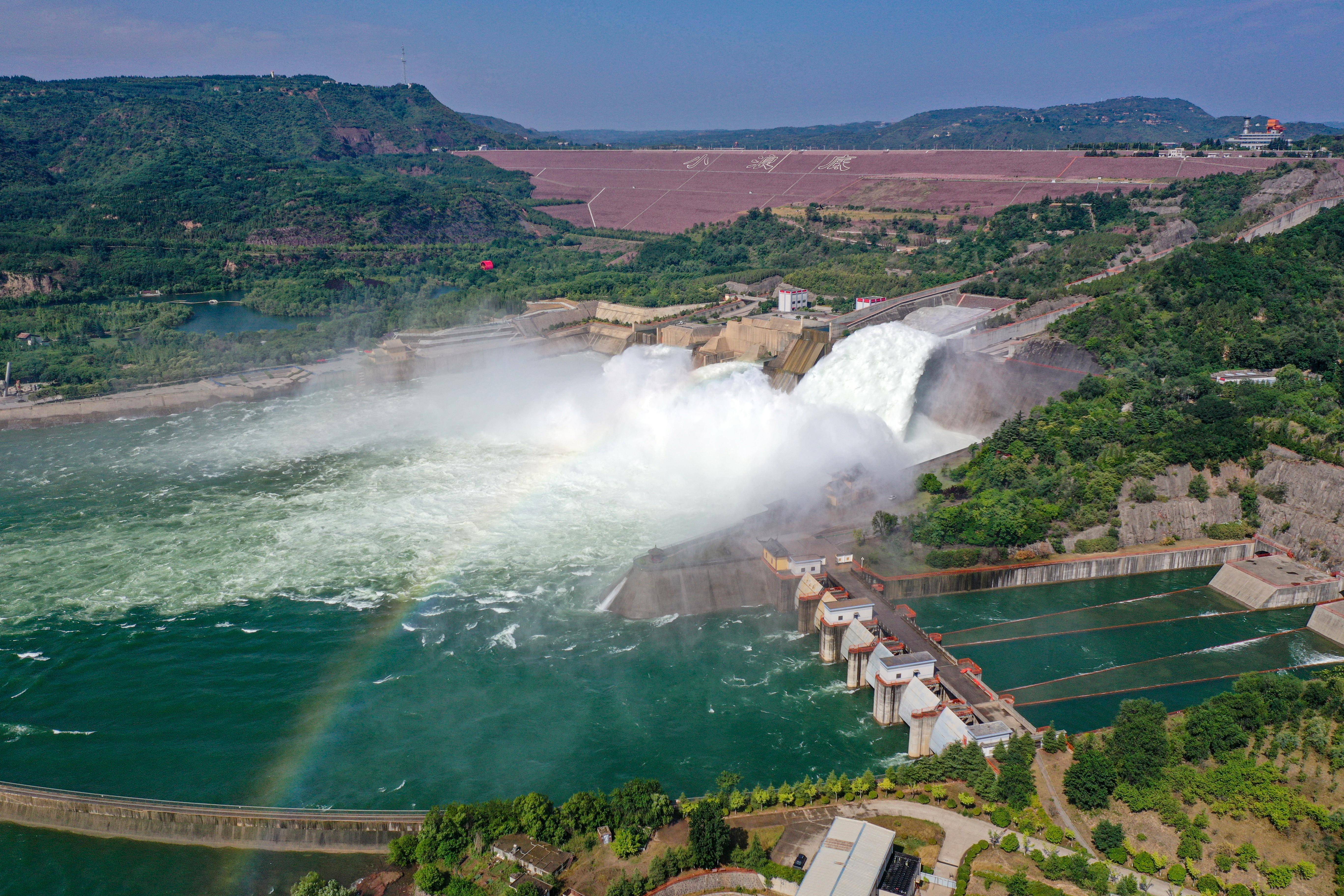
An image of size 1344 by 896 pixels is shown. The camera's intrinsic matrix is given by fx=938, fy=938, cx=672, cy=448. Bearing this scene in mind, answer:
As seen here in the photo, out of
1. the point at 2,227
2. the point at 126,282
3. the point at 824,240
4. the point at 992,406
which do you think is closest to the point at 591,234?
the point at 824,240

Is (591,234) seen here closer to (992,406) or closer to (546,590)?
(992,406)

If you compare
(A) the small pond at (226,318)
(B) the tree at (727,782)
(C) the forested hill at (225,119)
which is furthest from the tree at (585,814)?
(C) the forested hill at (225,119)

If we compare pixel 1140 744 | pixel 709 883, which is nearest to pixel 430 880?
pixel 709 883

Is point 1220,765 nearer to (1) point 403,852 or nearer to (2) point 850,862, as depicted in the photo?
(2) point 850,862

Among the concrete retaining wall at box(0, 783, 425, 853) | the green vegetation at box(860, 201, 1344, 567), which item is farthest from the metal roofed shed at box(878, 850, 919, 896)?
the green vegetation at box(860, 201, 1344, 567)

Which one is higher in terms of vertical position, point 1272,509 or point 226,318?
point 226,318
